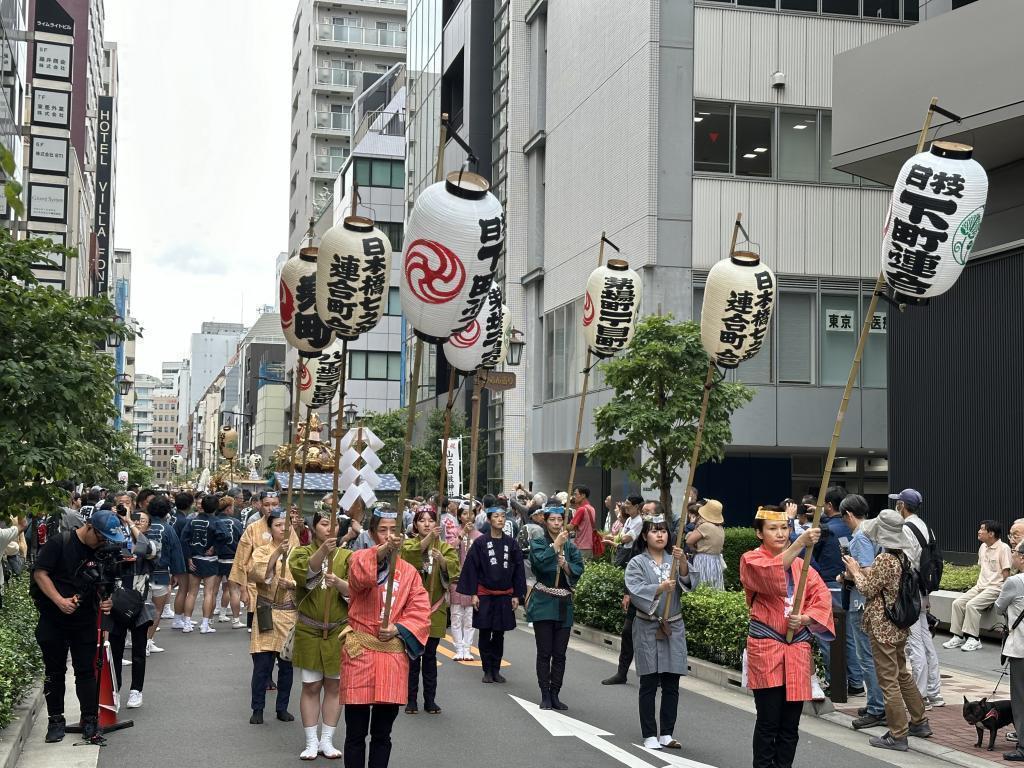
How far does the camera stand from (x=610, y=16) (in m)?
32.2

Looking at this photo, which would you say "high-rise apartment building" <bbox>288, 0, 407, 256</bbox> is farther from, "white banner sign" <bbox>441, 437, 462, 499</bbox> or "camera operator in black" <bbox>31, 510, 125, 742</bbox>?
"camera operator in black" <bbox>31, 510, 125, 742</bbox>

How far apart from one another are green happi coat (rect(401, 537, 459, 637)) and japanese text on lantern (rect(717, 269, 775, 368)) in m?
3.80

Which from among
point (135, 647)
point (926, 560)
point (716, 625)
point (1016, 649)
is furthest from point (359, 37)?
point (1016, 649)

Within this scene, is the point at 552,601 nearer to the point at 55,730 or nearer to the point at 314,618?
the point at 314,618

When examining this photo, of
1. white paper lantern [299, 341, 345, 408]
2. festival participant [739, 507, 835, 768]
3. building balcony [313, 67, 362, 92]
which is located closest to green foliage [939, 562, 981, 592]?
white paper lantern [299, 341, 345, 408]

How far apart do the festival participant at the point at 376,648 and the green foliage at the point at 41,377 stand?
4.78 meters

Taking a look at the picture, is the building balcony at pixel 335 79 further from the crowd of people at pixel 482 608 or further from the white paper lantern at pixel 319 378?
the crowd of people at pixel 482 608

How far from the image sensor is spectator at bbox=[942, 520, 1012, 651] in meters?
15.4

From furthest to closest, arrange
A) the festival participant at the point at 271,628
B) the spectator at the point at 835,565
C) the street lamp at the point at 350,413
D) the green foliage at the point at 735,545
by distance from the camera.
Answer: the street lamp at the point at 350,413, the green foliage at the point at 735,545, the spectator at the point at 835,565, the festival participant at the point at 271,628

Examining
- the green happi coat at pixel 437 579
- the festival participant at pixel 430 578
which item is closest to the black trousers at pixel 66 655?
the festival participant at pixel 430 578

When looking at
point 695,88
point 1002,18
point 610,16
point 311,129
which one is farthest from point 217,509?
point 311,129

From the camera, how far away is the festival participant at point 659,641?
9.73m

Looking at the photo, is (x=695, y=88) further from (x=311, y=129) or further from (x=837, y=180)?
(x=311, y=129)

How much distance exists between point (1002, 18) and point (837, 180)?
36.6ft
